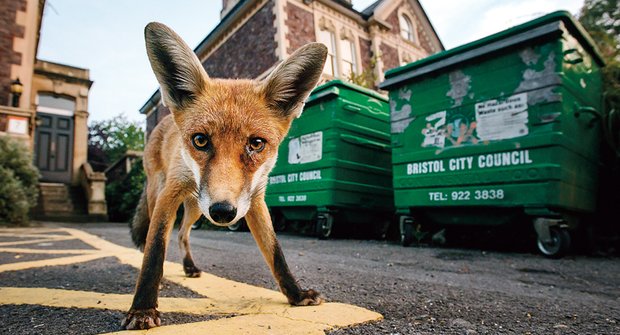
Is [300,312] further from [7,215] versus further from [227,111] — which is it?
[7,215]

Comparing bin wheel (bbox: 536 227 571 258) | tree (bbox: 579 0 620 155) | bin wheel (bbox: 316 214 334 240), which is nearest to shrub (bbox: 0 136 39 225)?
bin wheel (bbox: 316 214 334 240)

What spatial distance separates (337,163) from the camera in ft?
18.2

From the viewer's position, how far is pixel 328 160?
18.2ft

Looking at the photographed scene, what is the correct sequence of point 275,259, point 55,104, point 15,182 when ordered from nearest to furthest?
point 275,259 → point 15,182 → point 55,104

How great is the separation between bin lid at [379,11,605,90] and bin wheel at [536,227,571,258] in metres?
2.11

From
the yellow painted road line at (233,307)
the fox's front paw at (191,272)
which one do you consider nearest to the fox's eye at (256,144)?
the yellow painted road line at (233,307)

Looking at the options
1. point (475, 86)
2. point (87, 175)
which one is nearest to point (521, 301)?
point (475, 86)

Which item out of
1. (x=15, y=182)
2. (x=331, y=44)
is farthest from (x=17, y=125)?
(x=331, y=44)

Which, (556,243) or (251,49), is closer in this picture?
(556,243)

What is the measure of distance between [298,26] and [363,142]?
313 inches

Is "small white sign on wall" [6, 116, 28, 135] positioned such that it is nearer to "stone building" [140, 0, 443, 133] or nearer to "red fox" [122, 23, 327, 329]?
"stone building" [140, 0, 443, 133]

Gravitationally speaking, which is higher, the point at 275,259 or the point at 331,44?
the point at 331,44

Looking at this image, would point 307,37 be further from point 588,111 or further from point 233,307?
point 233,307

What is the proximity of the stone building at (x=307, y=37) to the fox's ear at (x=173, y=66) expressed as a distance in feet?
30.8
